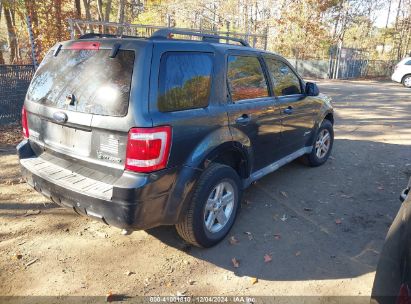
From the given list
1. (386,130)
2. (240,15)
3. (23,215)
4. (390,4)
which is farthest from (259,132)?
(390,4)

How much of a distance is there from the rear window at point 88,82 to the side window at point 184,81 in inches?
10.6

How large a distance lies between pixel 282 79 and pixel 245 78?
0.93 meters

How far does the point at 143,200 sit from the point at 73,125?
35.6 inches

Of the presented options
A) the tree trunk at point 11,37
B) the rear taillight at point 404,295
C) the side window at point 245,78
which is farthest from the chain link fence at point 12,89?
the rear taillight at point 404,295

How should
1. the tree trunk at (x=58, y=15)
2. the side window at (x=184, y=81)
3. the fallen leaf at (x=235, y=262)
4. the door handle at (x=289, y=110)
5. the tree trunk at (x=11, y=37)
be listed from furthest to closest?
the tree trunk at (x=11, y=37)
the tree trunk at (x=58, y=15)
the door handle at (x=289, y=110)
the fallen leaf at (x=235, y=262)
the side window at (x=184, y=81)

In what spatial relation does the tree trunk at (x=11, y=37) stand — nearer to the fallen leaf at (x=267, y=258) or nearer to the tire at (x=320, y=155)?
the tire at (x=320, y=155)

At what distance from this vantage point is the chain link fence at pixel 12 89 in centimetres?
692

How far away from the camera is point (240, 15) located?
30734 millimetres

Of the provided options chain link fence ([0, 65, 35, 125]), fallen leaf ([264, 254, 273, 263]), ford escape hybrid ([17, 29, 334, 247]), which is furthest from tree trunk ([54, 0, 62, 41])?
fallen leaf ([264, 254, 273, 263])

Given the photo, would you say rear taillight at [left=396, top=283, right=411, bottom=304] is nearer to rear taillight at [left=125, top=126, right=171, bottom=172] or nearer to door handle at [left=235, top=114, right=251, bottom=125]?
rear taillight at [left=125, top=126, right=171, bottom=172]

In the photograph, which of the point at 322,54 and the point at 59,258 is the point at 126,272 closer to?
the point at 59,258

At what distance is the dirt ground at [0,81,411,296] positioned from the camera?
2.79 m

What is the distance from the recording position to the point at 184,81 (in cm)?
280

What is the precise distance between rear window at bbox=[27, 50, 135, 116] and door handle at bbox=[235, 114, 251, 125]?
124 centimetres
